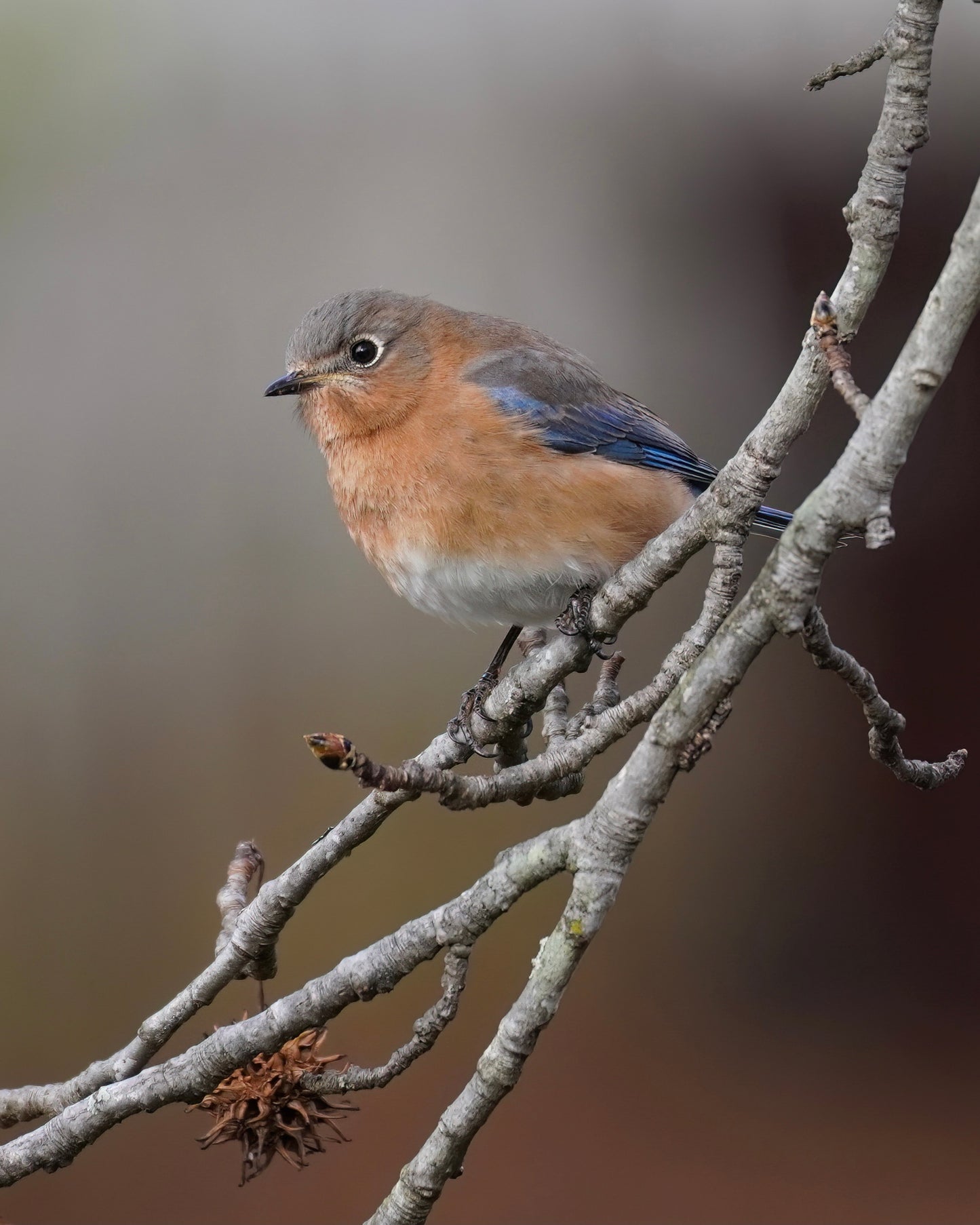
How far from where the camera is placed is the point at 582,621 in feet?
8.55

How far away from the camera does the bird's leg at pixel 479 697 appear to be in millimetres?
2661

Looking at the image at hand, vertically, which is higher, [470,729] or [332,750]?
[470,729]

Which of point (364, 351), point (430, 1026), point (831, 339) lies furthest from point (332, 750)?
point (364, 351)

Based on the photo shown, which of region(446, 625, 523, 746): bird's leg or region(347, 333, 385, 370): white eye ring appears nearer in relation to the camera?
region(446, 625, 523, 746): bird's leg

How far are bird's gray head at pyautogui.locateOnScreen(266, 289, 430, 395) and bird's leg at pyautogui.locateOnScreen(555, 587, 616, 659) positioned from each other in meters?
0.85

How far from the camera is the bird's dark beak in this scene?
11.1 ft

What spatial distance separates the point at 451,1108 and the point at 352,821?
2.28 ft

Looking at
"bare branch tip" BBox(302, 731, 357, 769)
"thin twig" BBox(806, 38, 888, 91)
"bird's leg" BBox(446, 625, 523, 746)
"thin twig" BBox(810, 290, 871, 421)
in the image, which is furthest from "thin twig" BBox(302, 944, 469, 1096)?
"thin twig" BBox(806, 38, 888, 91)

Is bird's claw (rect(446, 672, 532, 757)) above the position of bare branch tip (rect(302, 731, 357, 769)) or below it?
above

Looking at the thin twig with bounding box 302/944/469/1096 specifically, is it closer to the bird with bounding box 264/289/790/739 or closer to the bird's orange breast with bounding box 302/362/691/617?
the bird with bounding box 264/289/790/739

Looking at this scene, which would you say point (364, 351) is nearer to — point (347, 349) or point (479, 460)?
point (347, 349)

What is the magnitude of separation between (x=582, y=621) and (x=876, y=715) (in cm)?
79

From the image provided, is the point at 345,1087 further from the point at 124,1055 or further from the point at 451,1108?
the point at 124,1055

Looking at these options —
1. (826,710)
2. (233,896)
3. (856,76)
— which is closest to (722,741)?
(826,710)
